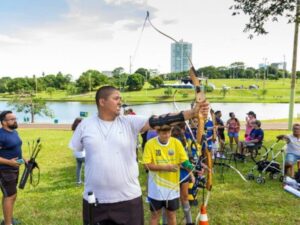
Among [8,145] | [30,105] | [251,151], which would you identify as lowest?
[30,105]

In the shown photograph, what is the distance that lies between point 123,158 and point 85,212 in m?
0.66

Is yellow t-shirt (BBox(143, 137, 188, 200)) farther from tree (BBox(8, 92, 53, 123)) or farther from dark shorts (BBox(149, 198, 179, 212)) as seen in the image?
tree (BBox(8, 92, 53, 123))

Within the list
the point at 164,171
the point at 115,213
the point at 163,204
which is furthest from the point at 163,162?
the point at 115,213

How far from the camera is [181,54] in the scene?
3.38 m

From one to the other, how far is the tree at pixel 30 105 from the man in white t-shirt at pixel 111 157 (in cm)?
5032

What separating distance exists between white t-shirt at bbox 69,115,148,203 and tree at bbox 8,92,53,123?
5031 centimetres

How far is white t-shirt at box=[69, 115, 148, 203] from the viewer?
3.10 m

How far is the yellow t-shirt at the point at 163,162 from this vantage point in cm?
442

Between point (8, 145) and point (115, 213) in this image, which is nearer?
point (115, 213)

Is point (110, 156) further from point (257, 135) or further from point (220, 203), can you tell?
point (257, 135)

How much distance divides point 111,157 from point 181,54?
4.03ft

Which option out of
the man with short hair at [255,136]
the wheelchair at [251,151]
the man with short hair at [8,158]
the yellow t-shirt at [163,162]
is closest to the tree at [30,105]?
the wheelchair at [251,151]

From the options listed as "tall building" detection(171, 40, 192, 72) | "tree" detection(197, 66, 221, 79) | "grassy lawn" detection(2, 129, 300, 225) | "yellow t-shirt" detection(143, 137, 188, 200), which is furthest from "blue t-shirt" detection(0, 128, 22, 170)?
"tree" detection(197, 66, 221, 79)

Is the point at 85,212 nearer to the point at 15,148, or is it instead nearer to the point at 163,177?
the point at 163,177
